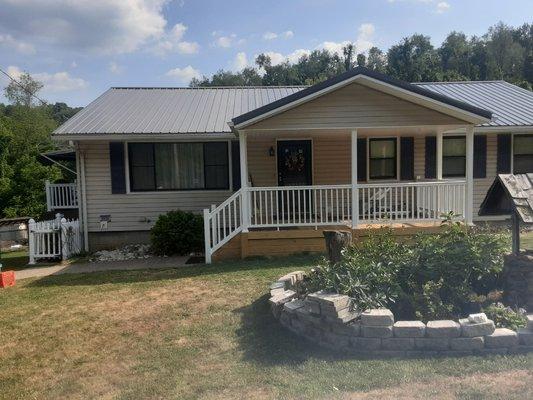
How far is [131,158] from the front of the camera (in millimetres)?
11234

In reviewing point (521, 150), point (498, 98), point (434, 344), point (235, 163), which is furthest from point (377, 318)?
point (498, 98)

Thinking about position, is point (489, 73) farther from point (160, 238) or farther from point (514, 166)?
point (160, 238)

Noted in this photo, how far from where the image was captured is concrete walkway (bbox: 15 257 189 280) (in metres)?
8.88

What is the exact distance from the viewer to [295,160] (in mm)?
11742

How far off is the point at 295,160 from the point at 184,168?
3.00 m

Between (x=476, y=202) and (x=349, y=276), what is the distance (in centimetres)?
838

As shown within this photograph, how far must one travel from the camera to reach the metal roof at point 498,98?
448 inches

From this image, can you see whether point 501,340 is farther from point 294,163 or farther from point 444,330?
point 294,163

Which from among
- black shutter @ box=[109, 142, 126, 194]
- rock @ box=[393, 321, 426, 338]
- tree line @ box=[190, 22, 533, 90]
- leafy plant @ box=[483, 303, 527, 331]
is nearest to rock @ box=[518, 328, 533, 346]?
leafy plant @ box=[483, 303, 527, 331]

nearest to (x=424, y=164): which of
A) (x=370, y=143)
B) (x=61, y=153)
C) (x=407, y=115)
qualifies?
(x=370, y=143)

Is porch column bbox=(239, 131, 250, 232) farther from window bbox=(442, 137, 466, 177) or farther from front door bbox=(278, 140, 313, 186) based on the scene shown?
window bbox=(442, 137, 466, 177)

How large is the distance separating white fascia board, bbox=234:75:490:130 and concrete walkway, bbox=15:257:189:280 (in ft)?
10.7

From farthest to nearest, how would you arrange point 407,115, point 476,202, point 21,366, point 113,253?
point 476,202
point 113,253
point 407,115
point 21,366

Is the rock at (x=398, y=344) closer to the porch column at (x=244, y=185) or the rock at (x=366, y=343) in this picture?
the rock at (x=366, y=343)
